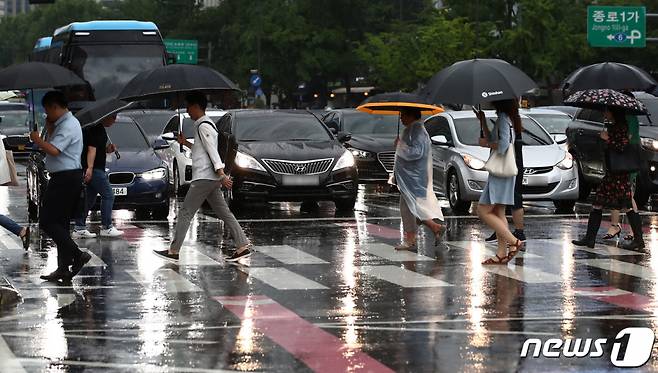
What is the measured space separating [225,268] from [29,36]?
146 metres

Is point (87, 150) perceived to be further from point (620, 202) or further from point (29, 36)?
point (29, 36)

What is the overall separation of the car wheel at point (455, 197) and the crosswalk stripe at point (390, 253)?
188 inches

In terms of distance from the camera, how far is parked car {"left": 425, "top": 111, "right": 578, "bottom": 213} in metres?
20.5

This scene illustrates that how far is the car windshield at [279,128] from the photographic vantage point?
21.7 metres

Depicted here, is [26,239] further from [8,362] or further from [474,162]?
[474,162]

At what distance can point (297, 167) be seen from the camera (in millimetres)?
20516

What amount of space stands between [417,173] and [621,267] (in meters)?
2.78

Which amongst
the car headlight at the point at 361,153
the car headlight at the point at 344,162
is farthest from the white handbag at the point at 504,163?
the car headlight at the point at 361,153

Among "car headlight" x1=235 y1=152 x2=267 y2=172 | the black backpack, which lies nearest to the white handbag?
the black backpack

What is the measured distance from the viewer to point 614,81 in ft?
58.3

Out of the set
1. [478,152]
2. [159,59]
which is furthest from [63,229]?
[159,59]

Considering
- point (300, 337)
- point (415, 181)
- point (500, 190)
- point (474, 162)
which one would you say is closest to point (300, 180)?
point (474, 162)

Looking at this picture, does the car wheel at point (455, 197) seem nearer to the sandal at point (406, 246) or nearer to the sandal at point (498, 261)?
the sandal at point (406, 246)

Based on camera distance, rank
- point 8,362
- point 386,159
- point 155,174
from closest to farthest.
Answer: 1. point 8,362
2. point 155,174
3. point 386,159
